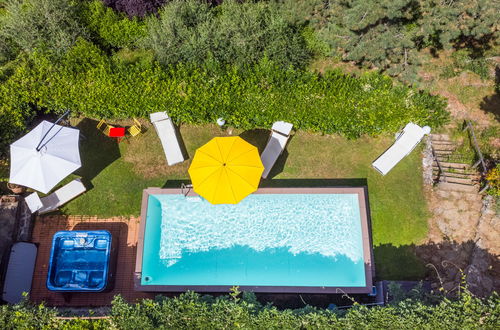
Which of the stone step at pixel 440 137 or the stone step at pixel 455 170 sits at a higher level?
the stone step at pixel 440 137

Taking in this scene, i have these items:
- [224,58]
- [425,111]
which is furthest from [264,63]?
[425,111]

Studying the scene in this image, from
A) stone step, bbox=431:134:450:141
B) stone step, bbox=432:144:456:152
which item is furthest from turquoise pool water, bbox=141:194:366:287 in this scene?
stone step, bbox=431:134:450:141

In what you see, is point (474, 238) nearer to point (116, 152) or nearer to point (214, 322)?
point (214, 322)

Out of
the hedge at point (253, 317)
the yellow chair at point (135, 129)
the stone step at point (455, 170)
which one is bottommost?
the hedge at point (253, 317)

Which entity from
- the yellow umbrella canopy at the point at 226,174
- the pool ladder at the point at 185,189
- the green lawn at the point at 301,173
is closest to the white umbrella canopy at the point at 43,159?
the green lawn at the point at 301,173

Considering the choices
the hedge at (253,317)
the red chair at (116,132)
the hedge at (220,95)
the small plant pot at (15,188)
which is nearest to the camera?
the hedge at (253,317)

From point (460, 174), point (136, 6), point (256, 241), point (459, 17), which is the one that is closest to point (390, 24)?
point (459, 17)

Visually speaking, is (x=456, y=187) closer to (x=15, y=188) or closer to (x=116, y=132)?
(x=116, y=132)

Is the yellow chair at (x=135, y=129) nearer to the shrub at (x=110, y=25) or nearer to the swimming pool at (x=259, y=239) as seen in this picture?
the swimming pool at (x=259, y=239)
